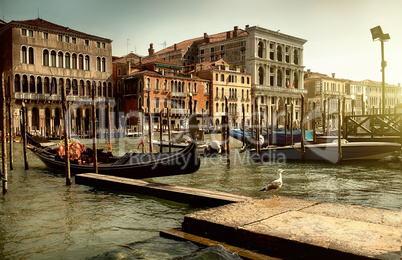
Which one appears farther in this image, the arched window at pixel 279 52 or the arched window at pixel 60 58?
the arched window at pixel 279 52

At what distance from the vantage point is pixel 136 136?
3105 centimetres

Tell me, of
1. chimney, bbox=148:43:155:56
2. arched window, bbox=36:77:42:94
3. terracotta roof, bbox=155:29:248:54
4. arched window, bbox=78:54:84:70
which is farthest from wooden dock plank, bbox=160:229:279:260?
chimney, bbox=148:43:155:56

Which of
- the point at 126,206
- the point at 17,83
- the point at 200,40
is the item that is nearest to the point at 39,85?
the point at 17,83

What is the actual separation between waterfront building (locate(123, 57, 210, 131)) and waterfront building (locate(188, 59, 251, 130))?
76cm

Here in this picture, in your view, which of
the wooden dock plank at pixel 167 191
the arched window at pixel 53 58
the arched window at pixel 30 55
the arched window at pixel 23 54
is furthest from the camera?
the arched window at pixel 53 58

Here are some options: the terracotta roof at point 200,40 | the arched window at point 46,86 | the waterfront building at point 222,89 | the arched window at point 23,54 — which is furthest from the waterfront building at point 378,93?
the arched window at point 23,54

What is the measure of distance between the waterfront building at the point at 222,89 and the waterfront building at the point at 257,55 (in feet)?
8.02

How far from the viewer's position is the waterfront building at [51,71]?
2748 cm

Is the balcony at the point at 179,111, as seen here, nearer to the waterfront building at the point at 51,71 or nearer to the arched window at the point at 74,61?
the waterfront building at the point at 51,71

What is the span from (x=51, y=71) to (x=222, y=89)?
16536 millimetres

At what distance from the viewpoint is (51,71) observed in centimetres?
2931

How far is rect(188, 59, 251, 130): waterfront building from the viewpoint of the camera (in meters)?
38.3

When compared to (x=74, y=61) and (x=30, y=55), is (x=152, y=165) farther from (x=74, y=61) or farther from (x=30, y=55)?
(x=74, y=61)

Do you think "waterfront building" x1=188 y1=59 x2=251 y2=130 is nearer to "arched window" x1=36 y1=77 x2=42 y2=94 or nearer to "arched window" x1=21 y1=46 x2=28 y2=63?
"arched window" x1=36 y1=77 x2=42 y2=94
